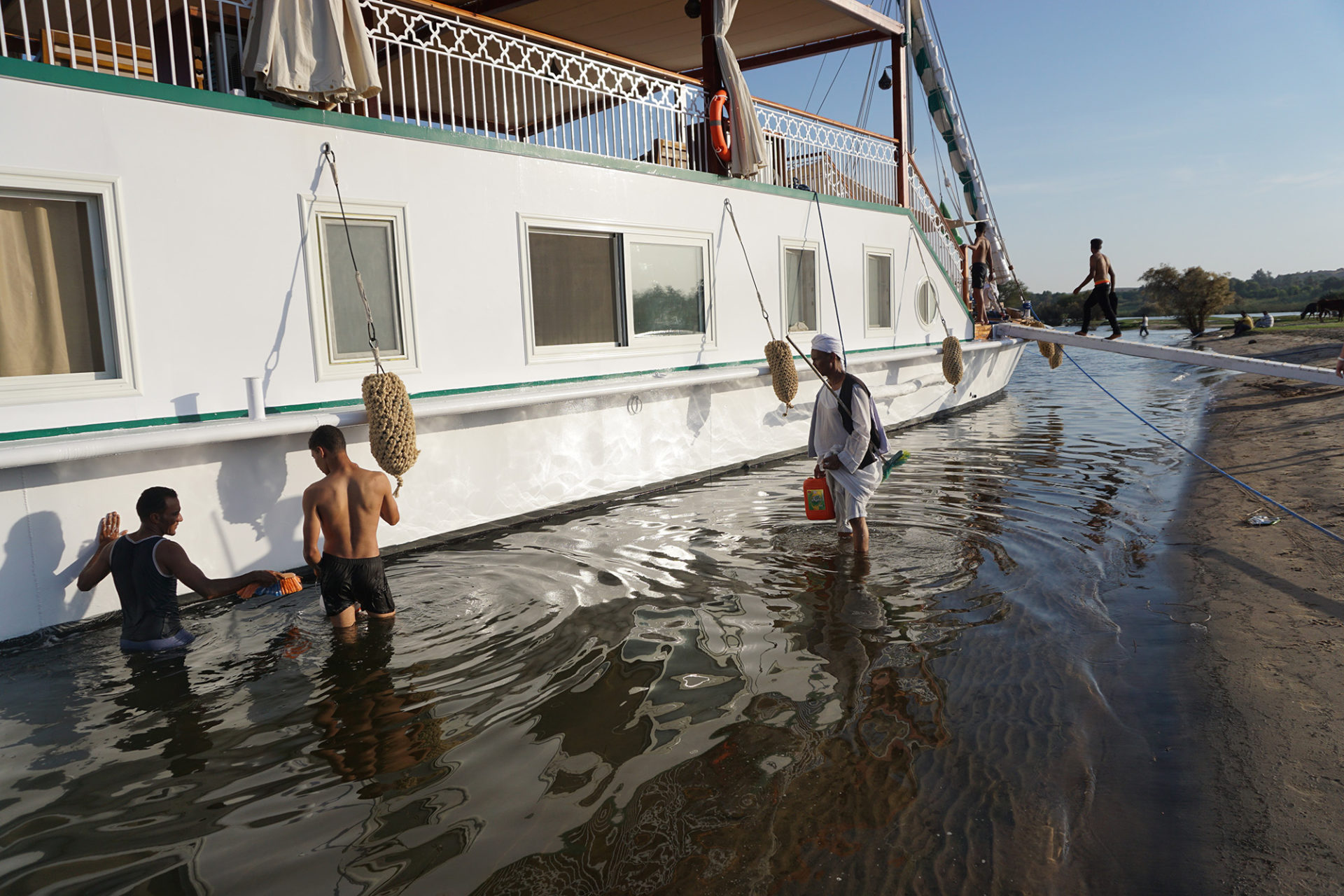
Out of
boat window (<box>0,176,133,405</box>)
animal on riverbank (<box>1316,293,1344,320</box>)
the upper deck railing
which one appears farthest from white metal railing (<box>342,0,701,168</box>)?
animal on riverbank (<box>1316,293,1344,320</box>)

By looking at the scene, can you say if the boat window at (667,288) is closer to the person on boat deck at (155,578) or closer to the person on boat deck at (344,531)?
the person on boat deck at (344,531)

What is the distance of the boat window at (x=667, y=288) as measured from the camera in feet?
31.4

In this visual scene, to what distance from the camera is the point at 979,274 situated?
16.1 metres

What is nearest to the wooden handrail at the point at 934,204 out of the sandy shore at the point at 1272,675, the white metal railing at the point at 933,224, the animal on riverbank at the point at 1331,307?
the white metal railing at the point at 933,224

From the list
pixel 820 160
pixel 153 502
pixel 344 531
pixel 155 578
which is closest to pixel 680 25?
pixel 820 160

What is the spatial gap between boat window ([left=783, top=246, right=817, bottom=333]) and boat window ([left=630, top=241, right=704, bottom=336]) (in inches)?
67.5

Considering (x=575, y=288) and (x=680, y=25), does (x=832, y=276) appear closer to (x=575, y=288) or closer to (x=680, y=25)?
(x=680, y=25)

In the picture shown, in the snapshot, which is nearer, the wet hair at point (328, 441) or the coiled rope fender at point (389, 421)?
the wet hair at point (328, 441)

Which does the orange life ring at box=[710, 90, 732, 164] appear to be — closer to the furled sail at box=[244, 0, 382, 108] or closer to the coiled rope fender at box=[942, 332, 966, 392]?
the furled sail at box=[244, 0, 382, 108]

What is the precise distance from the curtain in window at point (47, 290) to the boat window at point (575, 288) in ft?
12.0

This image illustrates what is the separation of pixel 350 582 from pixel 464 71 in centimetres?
920

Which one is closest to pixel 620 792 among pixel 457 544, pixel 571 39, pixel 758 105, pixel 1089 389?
pixel 457 544

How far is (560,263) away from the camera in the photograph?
8766 mm

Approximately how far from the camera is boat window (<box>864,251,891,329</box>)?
13.4 m
